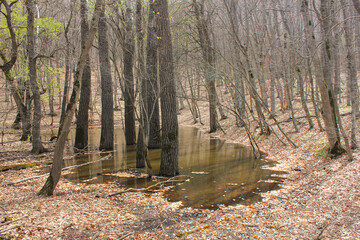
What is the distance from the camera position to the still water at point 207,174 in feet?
22.3

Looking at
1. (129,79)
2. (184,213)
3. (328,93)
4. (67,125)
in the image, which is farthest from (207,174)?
(129,79)

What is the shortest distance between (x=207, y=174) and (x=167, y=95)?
290 centimetres

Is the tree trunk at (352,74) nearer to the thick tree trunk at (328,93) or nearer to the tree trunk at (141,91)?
the thick tree trunk at (328,93)

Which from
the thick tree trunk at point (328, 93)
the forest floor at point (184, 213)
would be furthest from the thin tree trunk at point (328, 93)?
the forest floor at point (184, 213)

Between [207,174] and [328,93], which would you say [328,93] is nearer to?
[328,93]

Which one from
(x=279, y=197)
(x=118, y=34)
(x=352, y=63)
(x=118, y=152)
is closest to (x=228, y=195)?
(x=279, y=197)

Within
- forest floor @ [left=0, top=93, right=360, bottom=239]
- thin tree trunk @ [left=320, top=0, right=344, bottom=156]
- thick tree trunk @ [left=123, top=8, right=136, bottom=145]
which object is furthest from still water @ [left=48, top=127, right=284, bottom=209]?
thin tree trunk @ [left=320, top=0, right=344, bottom=156]

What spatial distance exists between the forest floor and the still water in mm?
439

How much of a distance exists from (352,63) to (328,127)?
281 cm

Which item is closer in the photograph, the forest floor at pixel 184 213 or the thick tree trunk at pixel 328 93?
the forest floor at pixel 184 213

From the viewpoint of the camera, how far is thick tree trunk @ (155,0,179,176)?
836 centimetres

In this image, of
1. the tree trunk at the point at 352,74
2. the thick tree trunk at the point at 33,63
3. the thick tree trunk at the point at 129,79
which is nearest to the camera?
the tree trunk at the point at 352,74

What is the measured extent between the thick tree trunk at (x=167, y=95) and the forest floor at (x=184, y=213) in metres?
1.61

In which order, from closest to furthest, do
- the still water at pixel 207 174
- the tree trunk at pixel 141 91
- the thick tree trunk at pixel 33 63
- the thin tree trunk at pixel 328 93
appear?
the still water at pixel 207 174
the thin tree trunk at pixel 328 93
the tree trunk at pixel 141 91
the thick tree trunk at pixel 33 63
